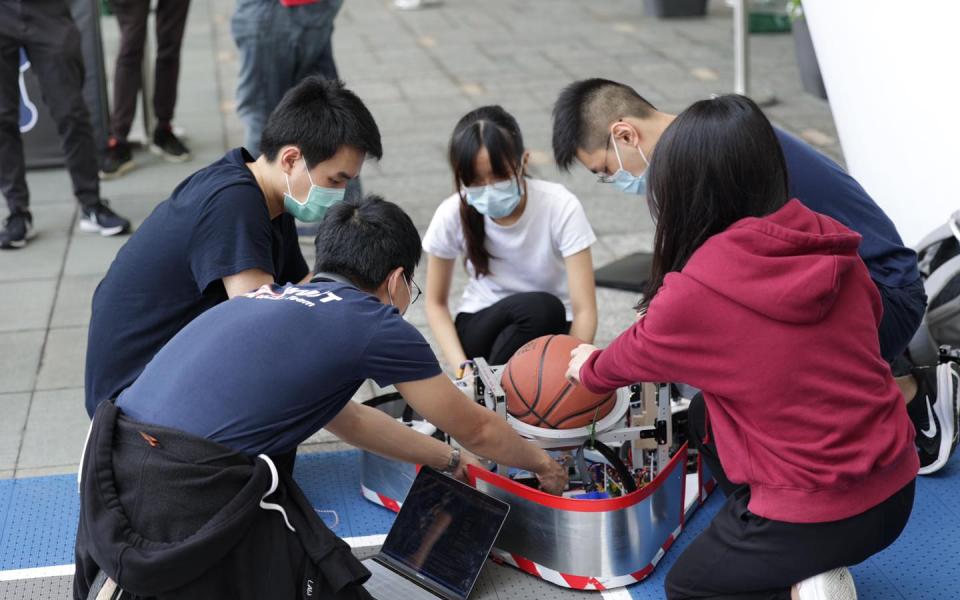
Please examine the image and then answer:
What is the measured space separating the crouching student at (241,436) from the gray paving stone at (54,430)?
4.58 ft

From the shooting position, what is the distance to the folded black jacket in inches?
102

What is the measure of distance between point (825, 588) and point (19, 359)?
3.71 m

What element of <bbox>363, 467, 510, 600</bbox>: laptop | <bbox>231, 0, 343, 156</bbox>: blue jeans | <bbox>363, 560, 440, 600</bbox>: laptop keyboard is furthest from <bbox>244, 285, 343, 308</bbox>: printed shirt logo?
<bbox>231, 0, 343, 156</bbox>: blue jeans

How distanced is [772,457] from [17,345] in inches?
148

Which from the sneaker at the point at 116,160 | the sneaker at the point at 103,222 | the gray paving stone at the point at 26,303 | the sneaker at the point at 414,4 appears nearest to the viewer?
the gray paving stone at the point at 26,303

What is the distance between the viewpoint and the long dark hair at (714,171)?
2.67 meters

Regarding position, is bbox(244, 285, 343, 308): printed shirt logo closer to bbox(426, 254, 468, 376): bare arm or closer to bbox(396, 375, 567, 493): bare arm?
bbox(396, 375, 567, 493): bare arm

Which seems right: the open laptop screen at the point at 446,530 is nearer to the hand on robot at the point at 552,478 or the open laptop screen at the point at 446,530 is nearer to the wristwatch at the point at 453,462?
the wristwatch at the point at 453,462

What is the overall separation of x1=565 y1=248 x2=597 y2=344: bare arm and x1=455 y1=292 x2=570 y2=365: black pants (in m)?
0.07

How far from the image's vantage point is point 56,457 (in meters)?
4.21

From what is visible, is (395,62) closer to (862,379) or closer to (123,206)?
(123,206)

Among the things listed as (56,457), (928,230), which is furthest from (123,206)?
(928,230)

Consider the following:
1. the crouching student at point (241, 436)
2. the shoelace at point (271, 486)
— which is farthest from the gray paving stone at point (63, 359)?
the shoelace at point (271, 486)

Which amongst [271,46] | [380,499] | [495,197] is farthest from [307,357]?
[271,46]
